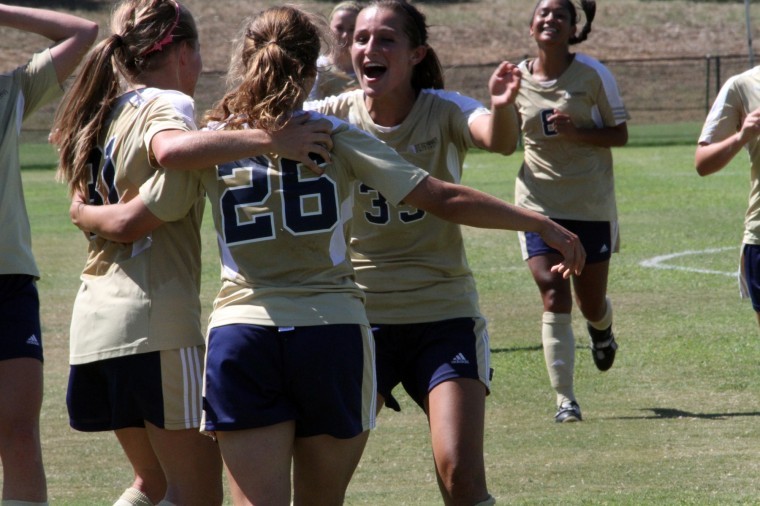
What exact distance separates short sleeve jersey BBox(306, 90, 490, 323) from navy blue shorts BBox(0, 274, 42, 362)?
1.24 m

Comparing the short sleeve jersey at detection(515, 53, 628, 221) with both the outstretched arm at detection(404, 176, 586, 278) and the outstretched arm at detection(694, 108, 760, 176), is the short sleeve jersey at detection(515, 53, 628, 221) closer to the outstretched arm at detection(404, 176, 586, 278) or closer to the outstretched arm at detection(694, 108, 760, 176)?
the outstretched arm at detection(694, 108, 760, 176)

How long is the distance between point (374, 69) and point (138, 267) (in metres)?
1.27

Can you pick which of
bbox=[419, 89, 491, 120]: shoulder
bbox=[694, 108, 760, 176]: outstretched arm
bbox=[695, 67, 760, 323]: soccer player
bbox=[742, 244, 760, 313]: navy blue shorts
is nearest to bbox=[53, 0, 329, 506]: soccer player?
bbox=[419, 89, 491, 120]: shoulder

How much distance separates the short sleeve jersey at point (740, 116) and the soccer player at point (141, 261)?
296 cm

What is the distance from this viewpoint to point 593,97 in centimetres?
802

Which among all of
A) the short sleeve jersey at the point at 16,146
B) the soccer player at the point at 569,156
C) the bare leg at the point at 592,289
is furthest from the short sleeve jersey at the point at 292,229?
the bare leg at the point at 592,289

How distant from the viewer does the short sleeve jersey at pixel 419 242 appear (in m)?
4.83

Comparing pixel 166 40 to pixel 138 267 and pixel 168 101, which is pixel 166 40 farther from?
pixel 138 267

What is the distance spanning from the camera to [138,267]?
4.17 m

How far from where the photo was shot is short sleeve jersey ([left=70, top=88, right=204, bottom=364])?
411 cm

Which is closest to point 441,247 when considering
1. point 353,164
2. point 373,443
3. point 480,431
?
point 480,431

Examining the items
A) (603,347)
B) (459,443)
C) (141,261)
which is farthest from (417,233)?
(603,347)

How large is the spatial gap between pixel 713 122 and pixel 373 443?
2548mm

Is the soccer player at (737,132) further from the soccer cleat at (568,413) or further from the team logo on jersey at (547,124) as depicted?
the team logo on jersey at (547,124)
